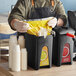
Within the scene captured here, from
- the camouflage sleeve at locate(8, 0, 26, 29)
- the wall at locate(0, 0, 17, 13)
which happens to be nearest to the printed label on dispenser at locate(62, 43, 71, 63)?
the camouflage sleeve at locate(8, 0, 26, 29)

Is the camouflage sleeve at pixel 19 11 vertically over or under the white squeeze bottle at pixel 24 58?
over

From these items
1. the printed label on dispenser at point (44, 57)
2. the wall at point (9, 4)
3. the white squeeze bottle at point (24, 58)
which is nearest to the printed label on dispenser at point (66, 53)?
the printed label on dispenser at point (44, 57)

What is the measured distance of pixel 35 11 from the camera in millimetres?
2150

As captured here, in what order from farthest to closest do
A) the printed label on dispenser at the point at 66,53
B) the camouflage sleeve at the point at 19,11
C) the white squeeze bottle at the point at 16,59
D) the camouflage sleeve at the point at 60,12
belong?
the camouflage sleeve at the point at 60,12 → the camouflage sleeve at the point at 19,11 → the printed label on dispenser at the point at 66,53 → the white squeeze bottle at the point at 16,59

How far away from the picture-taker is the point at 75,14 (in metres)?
2.54

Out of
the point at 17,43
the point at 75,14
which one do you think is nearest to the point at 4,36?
the point at 75,14

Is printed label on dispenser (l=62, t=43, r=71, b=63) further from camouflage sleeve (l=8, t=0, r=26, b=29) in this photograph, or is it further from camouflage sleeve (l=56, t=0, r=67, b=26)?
camouflage sleeve (l=8, t=0, r=26, b=29)

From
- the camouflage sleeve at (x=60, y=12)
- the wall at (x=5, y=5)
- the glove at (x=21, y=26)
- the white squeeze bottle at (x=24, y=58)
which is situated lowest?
the white squeeze bottle at (x=24, y=58)

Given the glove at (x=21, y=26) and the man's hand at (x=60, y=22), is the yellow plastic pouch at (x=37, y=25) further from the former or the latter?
the man's hand at (x=60, y=22)

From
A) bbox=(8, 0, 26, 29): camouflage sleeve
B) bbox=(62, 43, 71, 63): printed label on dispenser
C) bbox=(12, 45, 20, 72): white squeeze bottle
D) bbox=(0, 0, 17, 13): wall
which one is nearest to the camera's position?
bbox=(12, 45, 20, 72): white squeeze bottle

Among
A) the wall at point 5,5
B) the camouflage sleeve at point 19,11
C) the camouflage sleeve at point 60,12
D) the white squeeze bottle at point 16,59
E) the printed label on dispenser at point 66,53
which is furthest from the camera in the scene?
the wall at point 5,5

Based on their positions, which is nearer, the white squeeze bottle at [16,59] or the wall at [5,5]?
the white squeeze bottle at [16,59]

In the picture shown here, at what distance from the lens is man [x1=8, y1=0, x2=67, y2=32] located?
2.07 meters

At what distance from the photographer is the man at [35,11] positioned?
81.4 inches
